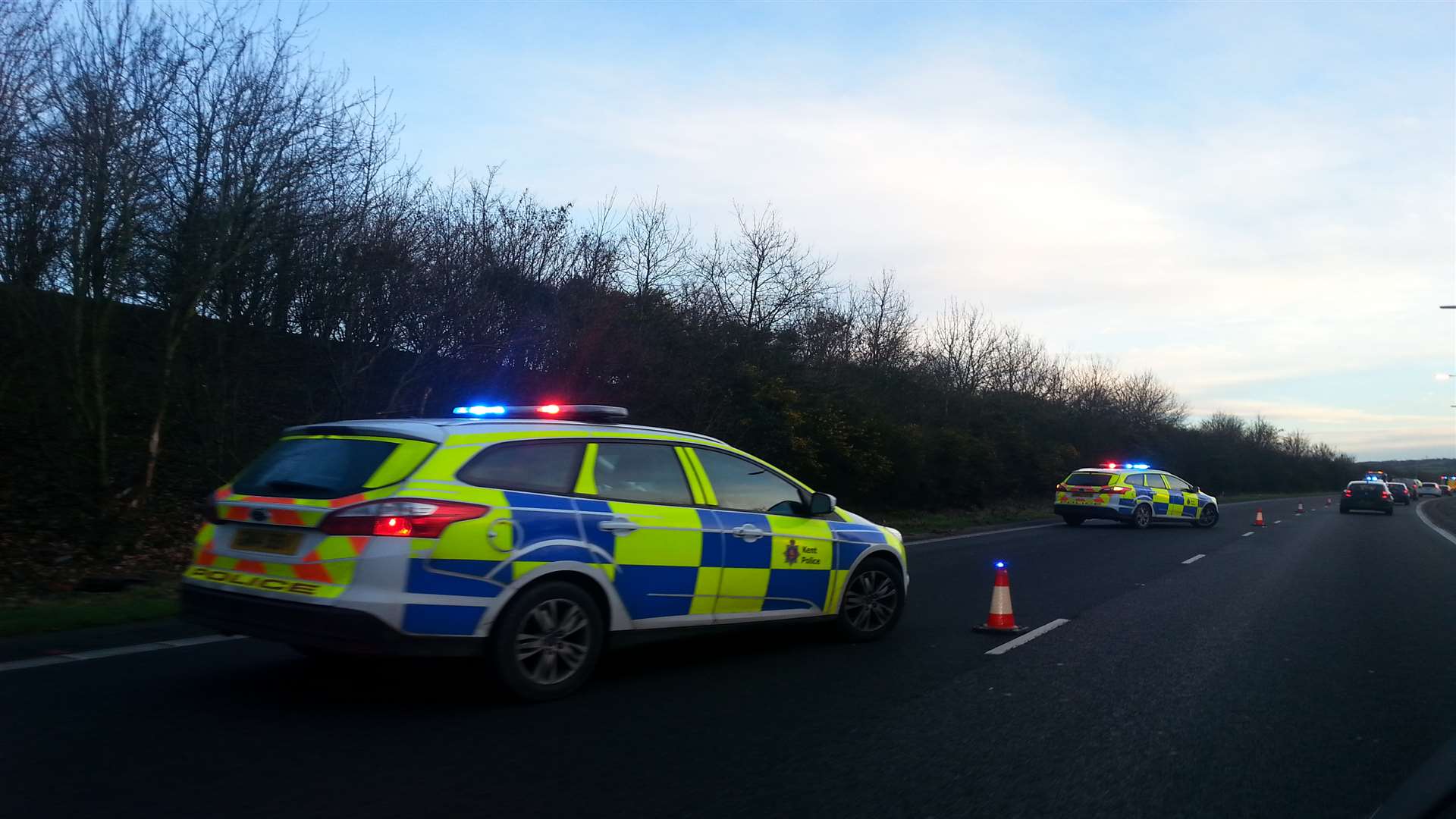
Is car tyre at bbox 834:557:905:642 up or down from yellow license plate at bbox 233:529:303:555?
down

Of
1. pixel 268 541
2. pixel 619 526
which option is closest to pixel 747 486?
pixel 619 526

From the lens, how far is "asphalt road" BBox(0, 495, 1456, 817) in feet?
15.6

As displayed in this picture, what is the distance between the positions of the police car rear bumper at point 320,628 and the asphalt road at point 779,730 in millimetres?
395

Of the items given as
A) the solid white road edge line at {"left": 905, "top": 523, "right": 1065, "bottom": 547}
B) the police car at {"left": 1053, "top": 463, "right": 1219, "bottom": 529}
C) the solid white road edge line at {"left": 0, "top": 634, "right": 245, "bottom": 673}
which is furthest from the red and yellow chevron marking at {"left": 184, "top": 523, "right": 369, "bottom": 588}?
the police car at {"left": 1053, "top": 463, "right": 1219, "bottom": 529}

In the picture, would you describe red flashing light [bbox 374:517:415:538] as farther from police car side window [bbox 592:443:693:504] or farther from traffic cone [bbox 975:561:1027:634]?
traffic cone [bbox 975:561:1027:634]

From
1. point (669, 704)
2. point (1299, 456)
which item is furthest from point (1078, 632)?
point (1299, 456)

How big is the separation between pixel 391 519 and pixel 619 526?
56.1 inches

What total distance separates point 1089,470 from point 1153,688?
69.8ft

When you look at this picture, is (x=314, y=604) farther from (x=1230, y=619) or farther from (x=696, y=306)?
(x=696, y=306)

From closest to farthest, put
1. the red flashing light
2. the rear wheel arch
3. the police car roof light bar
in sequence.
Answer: the red flashing light
the rear wheel arch
the police car roof light bar

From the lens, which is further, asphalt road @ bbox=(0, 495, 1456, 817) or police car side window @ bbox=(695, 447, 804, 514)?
police car side window @ bbox=(695, 447, 804, 514)

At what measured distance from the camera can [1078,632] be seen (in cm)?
958

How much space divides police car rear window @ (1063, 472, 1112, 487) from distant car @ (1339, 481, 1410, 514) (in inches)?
852

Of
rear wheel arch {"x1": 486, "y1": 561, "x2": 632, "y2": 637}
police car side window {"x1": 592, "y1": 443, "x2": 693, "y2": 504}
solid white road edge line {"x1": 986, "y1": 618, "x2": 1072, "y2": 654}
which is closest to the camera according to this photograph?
rear wheel arch {"x1": 486, "y1": 561, "x2": 632, "y2": 637}
